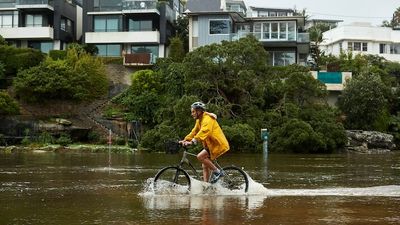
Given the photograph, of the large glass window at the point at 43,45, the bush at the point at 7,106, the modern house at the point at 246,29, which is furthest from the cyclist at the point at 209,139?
the large glass window at the point at 43,45

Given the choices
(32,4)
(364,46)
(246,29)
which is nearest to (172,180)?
(246,29)

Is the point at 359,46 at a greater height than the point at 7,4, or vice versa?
the point at 7,4

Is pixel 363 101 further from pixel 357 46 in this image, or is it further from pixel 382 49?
pixel 382 49

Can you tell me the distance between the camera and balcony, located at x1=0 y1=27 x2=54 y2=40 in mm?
60469

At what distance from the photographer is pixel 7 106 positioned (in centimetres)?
4478

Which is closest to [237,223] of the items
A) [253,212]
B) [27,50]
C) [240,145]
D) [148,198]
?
[253,212]

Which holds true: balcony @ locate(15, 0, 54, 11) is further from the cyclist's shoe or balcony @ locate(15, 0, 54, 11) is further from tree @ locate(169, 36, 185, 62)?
the cyclist's shoe

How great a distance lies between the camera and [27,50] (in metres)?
53.6

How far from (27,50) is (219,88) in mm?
20895

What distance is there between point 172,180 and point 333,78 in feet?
142

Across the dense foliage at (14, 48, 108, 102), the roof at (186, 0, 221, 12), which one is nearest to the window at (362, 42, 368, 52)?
the roof at (186, 0, 221, 12)

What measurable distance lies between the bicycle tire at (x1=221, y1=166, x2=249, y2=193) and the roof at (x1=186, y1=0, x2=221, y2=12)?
47.8 meters

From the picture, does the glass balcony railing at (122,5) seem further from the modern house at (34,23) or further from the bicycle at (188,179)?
the bicycle at (188,179)

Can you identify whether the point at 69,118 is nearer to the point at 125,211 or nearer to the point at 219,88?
the point at 219,88
